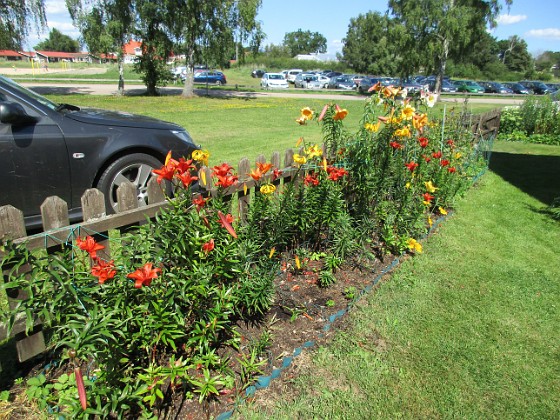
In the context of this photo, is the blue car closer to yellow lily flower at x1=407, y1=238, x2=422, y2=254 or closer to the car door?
the car door

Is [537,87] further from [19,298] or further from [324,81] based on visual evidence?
[19,298]

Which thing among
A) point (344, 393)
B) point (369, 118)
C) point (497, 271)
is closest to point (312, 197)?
point (369, 118)

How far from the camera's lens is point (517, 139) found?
495 inches

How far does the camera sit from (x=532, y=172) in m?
8.12

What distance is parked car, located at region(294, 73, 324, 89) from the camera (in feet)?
135

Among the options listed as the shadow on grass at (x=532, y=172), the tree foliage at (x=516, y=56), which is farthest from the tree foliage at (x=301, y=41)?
the shadow on grass at (x=532, y=172)

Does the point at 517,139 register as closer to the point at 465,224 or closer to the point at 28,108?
the point at 465,224

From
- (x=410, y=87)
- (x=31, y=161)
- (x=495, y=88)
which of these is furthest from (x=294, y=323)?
(x=495, y=88)

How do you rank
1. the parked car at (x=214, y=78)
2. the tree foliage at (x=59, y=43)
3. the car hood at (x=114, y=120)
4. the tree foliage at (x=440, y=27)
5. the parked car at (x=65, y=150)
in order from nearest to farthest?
the parked car at (x=65, y=150), the car hood at (x=114, y=120), the tree foliage at (x=440, y=27), the parked car at (x=214, y=78), the tree foliage at (x=59, y=43)

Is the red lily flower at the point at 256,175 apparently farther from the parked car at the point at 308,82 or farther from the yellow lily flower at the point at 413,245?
the parked car at the point at 308,82

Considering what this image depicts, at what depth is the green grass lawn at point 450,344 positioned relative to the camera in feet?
7.63

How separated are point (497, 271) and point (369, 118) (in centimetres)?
193

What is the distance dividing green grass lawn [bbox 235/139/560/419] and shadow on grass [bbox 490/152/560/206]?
235 cm

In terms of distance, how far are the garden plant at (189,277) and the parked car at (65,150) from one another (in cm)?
154
